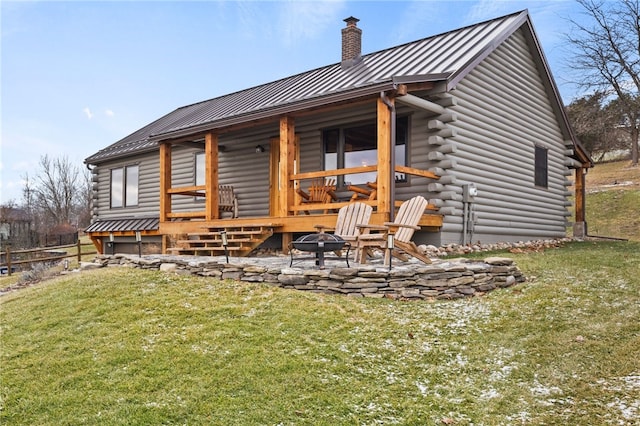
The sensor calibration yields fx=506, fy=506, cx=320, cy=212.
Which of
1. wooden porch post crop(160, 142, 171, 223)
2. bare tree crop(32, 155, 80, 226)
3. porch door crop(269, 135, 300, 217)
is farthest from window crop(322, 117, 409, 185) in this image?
bare tree crop(32, 155, 80, 226)

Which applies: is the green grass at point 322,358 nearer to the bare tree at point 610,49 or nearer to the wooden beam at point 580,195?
the wooden beam at point 580,195

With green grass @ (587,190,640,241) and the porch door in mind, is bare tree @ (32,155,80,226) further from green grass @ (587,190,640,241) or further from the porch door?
green grass @ (587,190,640,241)

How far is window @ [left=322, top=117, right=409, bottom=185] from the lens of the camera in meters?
9.96

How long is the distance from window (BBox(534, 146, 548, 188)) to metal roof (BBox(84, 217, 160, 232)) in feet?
32.4

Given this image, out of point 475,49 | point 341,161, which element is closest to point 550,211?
point 475,49

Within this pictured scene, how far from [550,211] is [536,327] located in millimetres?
9287

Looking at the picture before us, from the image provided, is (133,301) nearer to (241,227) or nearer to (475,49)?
(241,227)

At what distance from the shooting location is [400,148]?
383 inches

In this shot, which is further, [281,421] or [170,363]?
[170,363]

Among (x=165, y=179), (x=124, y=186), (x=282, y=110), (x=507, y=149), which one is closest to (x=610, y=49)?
(x=507, y=149)

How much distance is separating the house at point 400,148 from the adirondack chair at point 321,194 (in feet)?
0.46

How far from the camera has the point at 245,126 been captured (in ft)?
33.7

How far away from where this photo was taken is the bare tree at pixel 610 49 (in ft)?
72.0

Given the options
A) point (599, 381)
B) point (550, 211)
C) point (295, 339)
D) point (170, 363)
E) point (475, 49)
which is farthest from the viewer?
point (550, 211)
